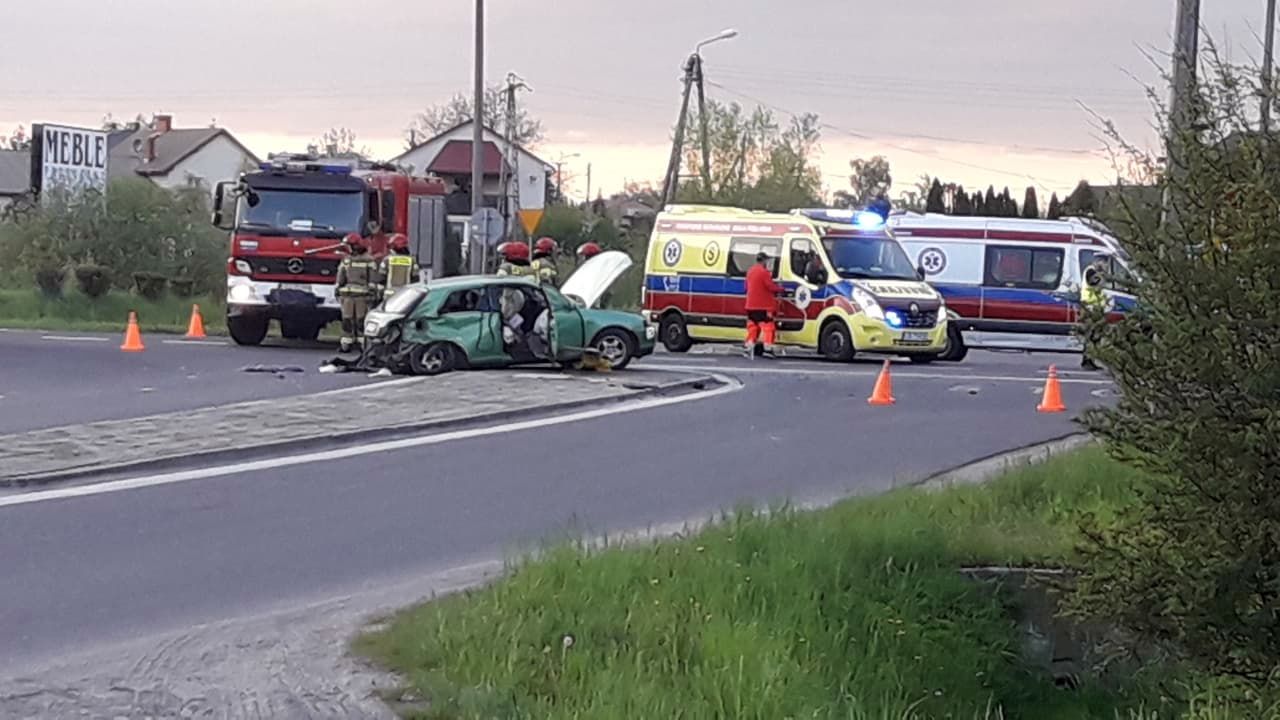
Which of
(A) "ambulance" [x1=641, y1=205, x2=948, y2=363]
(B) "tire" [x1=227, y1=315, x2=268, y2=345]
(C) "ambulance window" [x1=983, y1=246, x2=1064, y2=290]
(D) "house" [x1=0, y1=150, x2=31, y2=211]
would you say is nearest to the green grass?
(B) "tire" [x1=227, y1=315, x2=268, y2=345]

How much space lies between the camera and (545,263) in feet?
76.7

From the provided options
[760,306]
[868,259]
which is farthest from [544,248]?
[868,259]

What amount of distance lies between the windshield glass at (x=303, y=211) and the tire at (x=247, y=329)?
1.64 metres

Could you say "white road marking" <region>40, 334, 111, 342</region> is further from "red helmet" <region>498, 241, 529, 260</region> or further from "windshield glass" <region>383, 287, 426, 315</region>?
"windshield glass" <region>383, 287, 426, 315</region>

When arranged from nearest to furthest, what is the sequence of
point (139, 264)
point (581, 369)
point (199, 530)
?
point (199, 530), point (581, 369), point (139, 264)

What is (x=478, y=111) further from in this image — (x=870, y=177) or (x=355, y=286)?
(x=870, y=177)

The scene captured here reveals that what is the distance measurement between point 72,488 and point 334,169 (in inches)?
564

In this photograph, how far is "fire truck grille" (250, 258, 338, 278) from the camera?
25.4 m

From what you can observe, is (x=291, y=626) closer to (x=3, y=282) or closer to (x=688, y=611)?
(x=688, y=611)

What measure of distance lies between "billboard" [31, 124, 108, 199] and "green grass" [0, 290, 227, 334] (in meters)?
4.58

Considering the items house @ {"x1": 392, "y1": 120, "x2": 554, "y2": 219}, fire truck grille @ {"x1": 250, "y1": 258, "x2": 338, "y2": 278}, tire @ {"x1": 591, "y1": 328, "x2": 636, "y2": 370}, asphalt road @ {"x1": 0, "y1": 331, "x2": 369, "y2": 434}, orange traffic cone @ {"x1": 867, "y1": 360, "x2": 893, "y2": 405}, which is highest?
house @ {"x1": 392, "y1": 120, "x2": 554, "y2": 219}

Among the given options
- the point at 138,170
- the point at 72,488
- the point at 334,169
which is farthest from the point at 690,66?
the point at 138,170

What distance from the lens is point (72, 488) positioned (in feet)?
39.8

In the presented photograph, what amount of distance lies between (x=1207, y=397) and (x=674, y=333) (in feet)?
69.7
